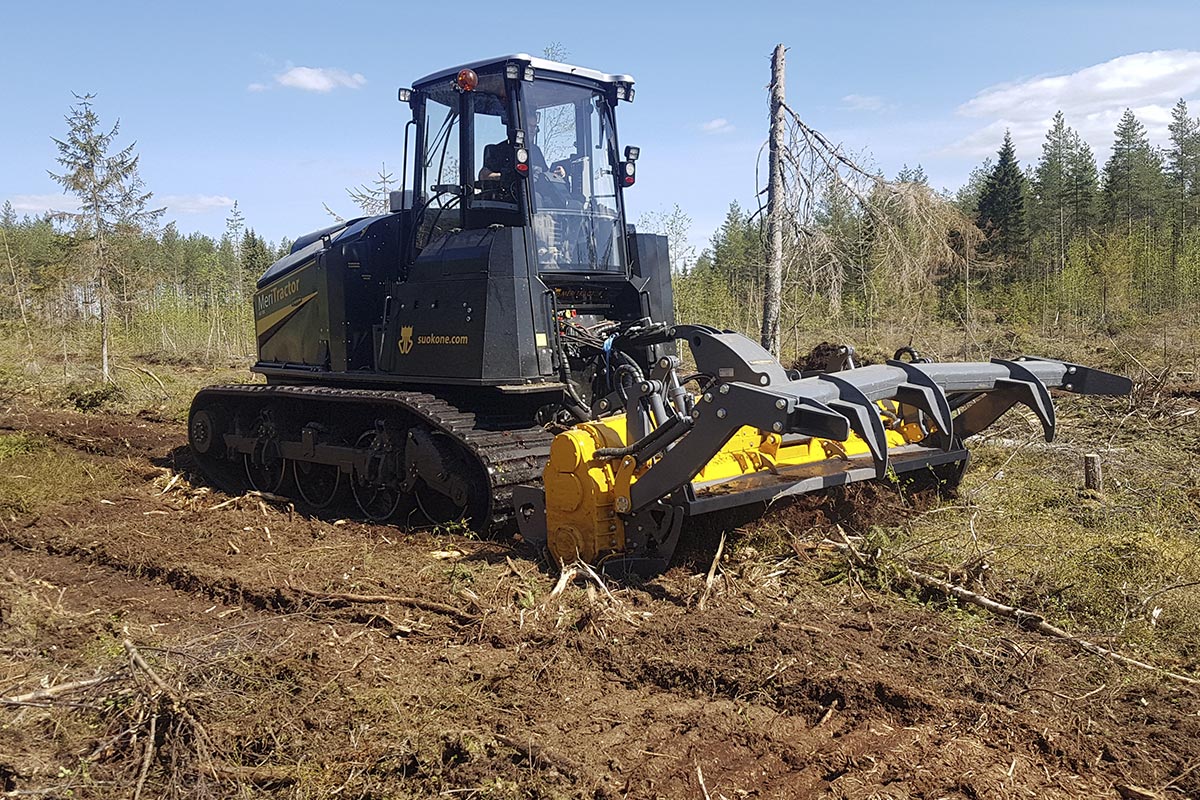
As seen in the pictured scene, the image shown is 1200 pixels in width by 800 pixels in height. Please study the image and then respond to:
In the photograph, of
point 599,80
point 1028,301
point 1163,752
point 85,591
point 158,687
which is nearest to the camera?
point 1163,752

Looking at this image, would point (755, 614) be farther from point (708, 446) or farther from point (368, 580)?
point (368, 580)

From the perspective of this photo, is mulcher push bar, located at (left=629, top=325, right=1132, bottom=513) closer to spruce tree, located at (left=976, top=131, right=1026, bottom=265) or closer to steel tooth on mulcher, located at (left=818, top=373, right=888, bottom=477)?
steel tooth on mulcher, located at (left=818, top=373, right=888, bottom=477)

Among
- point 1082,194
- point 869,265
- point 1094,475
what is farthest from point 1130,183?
point 1094,475

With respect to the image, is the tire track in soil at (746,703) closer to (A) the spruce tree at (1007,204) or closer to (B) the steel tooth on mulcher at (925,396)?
(B) the steel tooth on mulcher at (925,396)

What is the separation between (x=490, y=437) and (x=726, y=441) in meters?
2.41

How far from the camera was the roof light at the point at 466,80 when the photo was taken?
7129mm

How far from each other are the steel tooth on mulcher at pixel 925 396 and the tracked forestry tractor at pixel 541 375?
1cm

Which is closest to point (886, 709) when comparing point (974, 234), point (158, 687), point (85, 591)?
point (158, 687)

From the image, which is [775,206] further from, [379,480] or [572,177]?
[379,480]

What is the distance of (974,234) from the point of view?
14320 millimetres

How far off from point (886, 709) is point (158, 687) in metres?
2.79

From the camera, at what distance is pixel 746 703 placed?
3.84 meters

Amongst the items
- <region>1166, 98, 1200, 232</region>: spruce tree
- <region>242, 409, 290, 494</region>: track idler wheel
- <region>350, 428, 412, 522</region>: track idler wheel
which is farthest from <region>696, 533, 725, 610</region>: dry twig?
<region>1166, 98, 1200, 232</region>: spruce tree

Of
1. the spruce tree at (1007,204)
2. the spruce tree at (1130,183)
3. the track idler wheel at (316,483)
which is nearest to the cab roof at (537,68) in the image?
the track idler wheel at (316,483)
